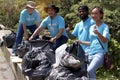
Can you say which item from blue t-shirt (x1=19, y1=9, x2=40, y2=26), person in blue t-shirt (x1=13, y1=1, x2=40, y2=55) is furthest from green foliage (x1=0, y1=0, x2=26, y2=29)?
blue t-shirt (x1=19, y1=9, x2=40, y2=26)

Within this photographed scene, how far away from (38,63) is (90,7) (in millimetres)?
6415

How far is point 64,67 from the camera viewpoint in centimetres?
561

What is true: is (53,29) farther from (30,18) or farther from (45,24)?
(30,18)

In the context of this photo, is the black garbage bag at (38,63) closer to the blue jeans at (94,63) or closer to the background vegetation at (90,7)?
the blue jeans at (94,63)

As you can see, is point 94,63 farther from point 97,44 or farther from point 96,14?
point 96,14

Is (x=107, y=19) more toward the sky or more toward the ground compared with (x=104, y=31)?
more toward the ground

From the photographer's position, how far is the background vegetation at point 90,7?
24.9 ft

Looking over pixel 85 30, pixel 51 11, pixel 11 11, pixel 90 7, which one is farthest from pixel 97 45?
pixel 11 11

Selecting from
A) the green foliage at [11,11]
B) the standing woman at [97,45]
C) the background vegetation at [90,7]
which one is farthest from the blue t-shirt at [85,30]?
the green foliage at [11,11]

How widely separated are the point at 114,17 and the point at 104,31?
7497mm

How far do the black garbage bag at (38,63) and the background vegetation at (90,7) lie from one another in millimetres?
1287

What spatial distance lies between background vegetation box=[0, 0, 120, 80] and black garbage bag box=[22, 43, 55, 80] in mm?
1287

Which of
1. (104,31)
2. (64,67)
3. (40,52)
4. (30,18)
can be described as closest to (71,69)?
(64,67)

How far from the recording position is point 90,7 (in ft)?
41.6
